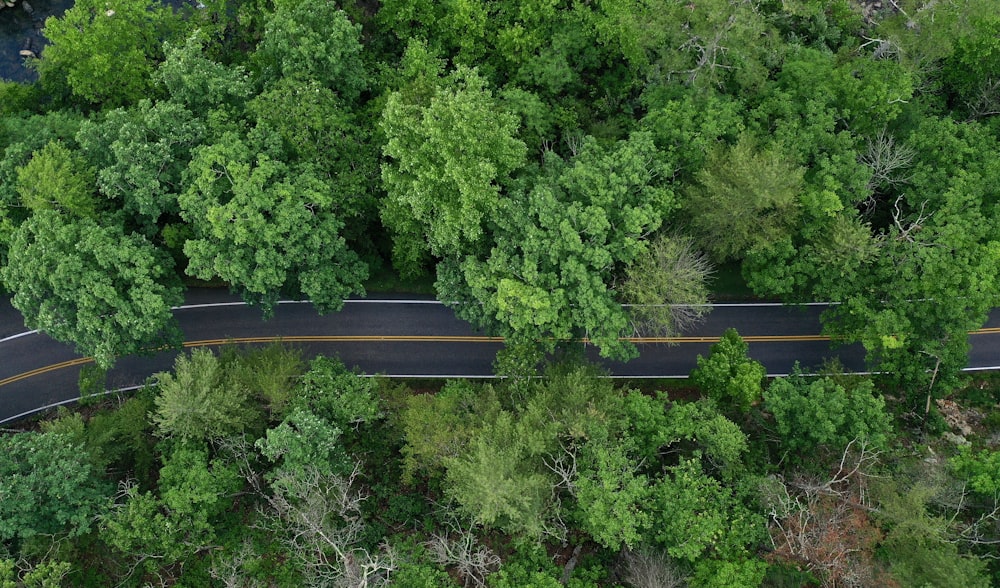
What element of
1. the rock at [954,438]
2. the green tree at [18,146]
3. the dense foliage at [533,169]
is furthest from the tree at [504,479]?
the green tree at [18,146]

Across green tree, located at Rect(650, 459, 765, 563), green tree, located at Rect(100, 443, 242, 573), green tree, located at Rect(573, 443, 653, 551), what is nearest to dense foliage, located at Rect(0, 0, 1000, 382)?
green tree, located at Rect(573, 443, 653, 551)

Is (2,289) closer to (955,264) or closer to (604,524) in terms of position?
(604,524)

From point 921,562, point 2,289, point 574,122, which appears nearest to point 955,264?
point 921,562

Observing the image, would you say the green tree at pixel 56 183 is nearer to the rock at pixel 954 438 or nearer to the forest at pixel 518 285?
the forest at pixel 518 285

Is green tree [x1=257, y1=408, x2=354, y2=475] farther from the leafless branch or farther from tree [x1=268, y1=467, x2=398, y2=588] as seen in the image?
the leafless branch

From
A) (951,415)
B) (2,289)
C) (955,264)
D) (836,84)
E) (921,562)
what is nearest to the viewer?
(921,562)

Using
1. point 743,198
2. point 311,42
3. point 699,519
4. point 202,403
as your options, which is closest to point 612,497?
point 699,519

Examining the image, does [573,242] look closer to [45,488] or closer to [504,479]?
[504,479]
